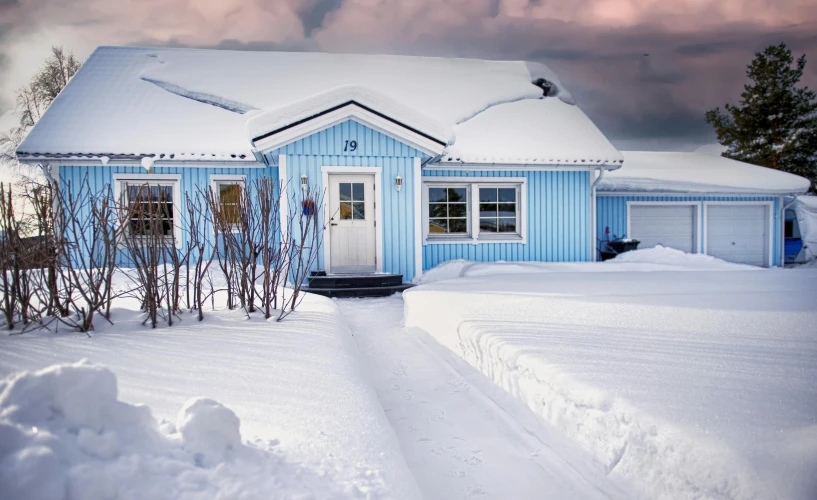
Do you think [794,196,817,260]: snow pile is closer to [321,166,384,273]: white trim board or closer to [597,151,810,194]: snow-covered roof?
[597,151,810,194]: snow-covered roof

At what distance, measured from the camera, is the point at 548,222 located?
11.8 meters

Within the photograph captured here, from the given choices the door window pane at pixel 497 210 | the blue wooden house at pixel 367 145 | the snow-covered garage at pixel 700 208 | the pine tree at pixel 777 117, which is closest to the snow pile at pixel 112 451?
the blue wooden house at pixel 367 145

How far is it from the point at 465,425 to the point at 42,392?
245 centimetres

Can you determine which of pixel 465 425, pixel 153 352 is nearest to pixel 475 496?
pixel 465 425

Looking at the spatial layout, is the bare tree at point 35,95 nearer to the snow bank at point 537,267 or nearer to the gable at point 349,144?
the gable at point 349,144

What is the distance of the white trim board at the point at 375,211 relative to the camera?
984cm

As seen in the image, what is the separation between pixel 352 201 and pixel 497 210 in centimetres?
372

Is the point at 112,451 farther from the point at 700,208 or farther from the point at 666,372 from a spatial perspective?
the point at 700,208

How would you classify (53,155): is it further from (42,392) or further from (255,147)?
(42,392)

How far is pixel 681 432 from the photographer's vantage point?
6.77ft

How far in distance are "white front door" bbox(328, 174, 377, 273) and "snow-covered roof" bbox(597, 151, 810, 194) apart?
23.5 feet

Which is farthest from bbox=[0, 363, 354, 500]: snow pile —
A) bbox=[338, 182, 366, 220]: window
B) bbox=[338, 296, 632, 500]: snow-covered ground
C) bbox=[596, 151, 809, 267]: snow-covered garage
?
bbox=[596, 151, 809, 267]: snow-covered garage

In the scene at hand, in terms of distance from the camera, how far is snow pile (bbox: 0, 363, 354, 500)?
156cm

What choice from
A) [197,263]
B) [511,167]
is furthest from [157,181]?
[511,167]
